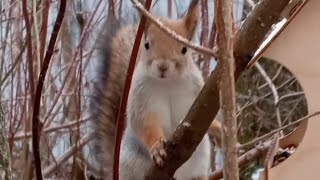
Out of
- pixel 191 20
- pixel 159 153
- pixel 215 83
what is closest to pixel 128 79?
pixel 215 83

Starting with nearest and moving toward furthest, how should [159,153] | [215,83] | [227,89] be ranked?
[227,89] < [215,83] < [159,153]

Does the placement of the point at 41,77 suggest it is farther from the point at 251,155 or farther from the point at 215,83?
the point at 251,155

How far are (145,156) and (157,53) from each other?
25 centimetres

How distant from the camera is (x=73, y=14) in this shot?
6.04 ft

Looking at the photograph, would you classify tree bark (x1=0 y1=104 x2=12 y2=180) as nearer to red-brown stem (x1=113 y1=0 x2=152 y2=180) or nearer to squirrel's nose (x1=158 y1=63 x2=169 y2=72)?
red-brown stem (x1=113 y1=0 x2=152 y2=180)

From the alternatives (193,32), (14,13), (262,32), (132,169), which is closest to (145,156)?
(132,169)

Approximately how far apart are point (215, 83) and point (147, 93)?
23.0 inches

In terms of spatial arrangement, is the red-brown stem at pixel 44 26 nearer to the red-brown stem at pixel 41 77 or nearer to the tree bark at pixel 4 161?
the red-brown stem at pixel 41 77

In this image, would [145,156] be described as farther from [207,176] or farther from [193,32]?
[193,32]

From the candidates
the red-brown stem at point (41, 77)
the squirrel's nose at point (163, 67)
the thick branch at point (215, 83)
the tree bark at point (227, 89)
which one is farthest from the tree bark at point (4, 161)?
the squirrel's nose at point (163, 67)

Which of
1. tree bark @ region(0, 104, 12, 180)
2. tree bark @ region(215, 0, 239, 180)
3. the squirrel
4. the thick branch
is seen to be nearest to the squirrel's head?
the squirrel

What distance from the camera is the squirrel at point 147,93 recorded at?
1463 mm

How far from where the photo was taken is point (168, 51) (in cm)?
145

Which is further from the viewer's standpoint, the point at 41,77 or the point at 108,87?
the point at 108,87
